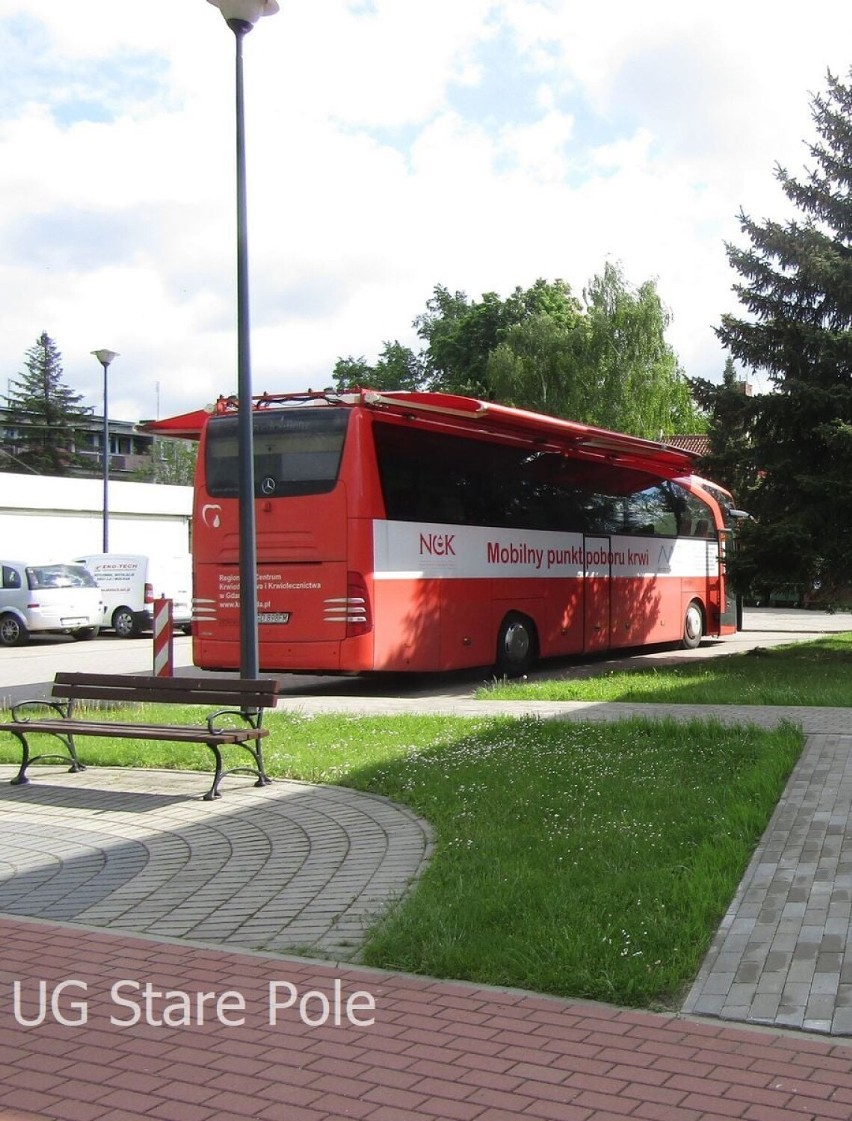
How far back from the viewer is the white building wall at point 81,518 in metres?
41.5

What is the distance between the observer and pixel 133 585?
103 feet

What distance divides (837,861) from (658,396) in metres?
45.6

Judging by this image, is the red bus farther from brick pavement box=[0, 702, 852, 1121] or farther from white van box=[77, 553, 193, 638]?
white van box=[77, 553, 193, 638]

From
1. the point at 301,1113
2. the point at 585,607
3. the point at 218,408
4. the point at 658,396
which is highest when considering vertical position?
the point at 658,396

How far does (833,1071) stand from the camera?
404cm

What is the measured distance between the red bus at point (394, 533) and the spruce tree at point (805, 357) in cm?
240

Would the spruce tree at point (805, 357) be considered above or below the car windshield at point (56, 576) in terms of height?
above

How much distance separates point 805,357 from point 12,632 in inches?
759

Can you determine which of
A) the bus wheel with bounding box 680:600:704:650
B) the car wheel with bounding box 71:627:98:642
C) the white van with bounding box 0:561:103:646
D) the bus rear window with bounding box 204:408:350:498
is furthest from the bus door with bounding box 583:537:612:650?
the car wheel with bounding box 71:627:98:642

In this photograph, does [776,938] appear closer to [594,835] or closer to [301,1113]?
[594,835]

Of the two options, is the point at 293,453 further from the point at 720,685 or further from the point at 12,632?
the point at 12,632

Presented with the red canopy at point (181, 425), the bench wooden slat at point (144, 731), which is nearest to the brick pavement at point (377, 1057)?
the bench wooden slat at point (144, 731)

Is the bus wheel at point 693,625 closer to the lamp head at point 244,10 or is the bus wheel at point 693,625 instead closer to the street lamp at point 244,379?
the street lamp at point 244,379

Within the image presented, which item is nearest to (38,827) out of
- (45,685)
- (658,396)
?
(45,685)
